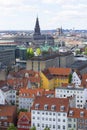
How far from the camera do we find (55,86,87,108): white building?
A: 55125 mm

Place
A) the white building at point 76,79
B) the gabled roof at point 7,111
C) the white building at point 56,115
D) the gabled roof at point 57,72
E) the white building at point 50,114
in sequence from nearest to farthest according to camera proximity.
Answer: the white building at point 56,115 → the white building at point 50,114 → the gabled roof at point 7,111 → the white building at point 76,79 → the gabled roof at point 57,72

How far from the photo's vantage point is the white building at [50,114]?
45.7m

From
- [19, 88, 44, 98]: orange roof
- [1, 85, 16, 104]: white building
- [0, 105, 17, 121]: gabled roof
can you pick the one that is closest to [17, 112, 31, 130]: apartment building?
[0, 105, 17, 121]: gabled roof

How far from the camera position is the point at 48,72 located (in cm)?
7319

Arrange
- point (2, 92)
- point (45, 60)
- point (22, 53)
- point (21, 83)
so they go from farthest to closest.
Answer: point (22, 53) < point (45, 60) < point (21, 83) < point (2, 92)

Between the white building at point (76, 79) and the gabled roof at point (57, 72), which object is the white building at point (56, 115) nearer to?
the white building at point (76, 79)

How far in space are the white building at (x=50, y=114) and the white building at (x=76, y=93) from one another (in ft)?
28.8

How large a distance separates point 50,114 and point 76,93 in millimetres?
10459

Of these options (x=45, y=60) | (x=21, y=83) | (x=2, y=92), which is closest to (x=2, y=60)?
(x=45, y=60)

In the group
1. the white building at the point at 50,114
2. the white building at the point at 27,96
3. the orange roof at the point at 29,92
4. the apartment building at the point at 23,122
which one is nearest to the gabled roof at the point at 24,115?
the apartment building at the point at 23,122

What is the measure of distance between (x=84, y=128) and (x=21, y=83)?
21031 mm

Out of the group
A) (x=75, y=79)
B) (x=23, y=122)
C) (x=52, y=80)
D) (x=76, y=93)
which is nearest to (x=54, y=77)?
(x=52, y=80)

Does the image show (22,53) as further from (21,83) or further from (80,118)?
(80,118)

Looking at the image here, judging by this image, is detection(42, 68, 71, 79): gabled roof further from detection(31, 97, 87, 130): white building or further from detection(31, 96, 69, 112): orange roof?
detection(31, 97, 87, 130): white building
